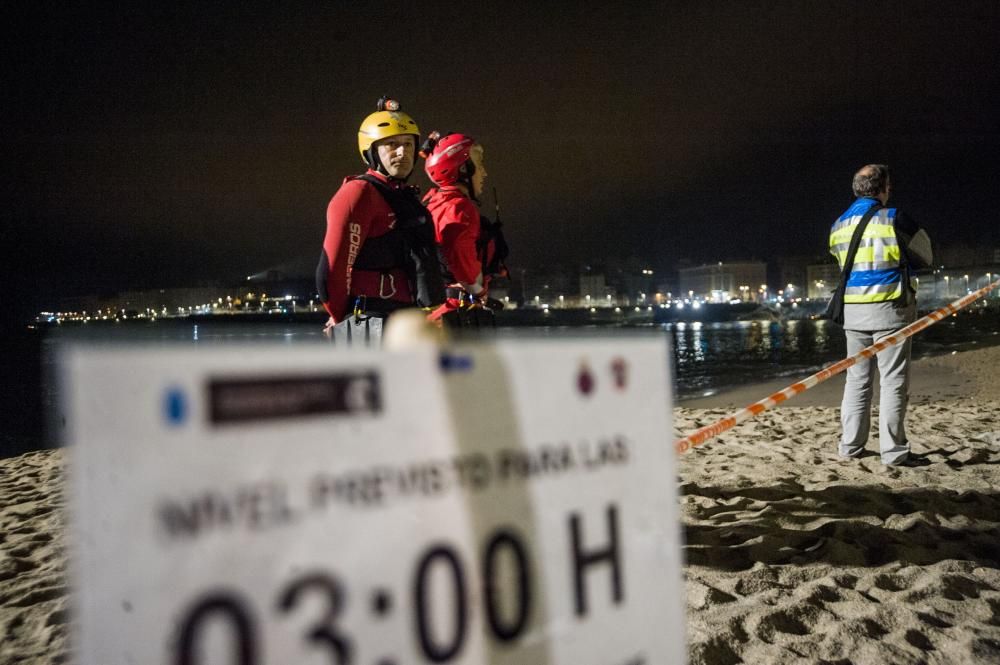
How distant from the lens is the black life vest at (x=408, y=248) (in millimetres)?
2957

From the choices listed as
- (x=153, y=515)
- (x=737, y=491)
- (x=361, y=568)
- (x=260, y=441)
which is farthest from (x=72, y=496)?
(x=737, y=491)

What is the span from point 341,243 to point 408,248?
364 mm

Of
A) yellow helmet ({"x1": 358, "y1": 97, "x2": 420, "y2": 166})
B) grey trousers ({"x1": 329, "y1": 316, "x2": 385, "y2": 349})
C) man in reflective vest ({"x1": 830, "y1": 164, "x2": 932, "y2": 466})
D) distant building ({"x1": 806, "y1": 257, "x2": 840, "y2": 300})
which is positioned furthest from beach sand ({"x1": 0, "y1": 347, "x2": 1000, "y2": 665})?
distant building ({"x1": 806, "y1": 257, "x2": 840, "y2": 300})

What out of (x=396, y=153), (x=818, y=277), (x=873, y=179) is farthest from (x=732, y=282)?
(x=396, y=153)

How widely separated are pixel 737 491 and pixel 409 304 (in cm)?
301

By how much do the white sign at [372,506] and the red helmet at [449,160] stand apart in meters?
2.51

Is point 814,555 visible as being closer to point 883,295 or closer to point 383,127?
point 883,295

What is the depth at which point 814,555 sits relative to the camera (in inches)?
132

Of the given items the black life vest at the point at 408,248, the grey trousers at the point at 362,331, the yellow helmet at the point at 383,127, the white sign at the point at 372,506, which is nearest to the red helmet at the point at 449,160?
the yellow helmet at the point at 383,127

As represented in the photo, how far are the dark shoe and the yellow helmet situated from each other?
4.61 meters

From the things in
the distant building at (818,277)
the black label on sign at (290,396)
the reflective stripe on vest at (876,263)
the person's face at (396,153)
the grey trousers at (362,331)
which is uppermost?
the distant building at (818,277)

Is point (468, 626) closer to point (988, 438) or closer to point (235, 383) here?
point (235, 383)

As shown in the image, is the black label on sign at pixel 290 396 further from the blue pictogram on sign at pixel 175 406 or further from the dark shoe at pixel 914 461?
the dark shoe at pixel 914 461

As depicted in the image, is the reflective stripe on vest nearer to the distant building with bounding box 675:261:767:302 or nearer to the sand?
the sand
